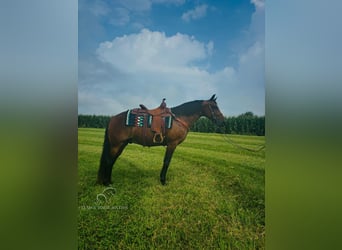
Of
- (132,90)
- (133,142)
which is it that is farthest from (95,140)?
(132,90)

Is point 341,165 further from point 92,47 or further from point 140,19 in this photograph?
point 92,47

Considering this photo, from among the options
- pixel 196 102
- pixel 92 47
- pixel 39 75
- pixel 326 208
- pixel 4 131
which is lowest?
pixel 326 208

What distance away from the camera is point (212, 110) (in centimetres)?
266

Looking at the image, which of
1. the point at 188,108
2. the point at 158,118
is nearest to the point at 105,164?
the point at 158,118

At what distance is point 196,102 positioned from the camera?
2.67 meters

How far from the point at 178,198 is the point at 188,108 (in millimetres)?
701

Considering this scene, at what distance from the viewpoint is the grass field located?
2.57 m

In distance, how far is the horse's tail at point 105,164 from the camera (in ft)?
8.85

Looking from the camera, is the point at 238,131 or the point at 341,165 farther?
the point at 238,131

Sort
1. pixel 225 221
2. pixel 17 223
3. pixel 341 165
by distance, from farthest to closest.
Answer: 1. pixel 225 221
2. pixel 17 223
3. pixel 341 165

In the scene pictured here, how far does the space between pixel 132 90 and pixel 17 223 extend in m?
1.26

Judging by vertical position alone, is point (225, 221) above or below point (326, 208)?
below

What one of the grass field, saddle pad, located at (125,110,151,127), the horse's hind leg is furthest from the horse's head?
the horse's hind leg

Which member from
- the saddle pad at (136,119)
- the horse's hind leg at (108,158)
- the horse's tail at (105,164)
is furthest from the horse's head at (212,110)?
the horse's tail at (105,164)
